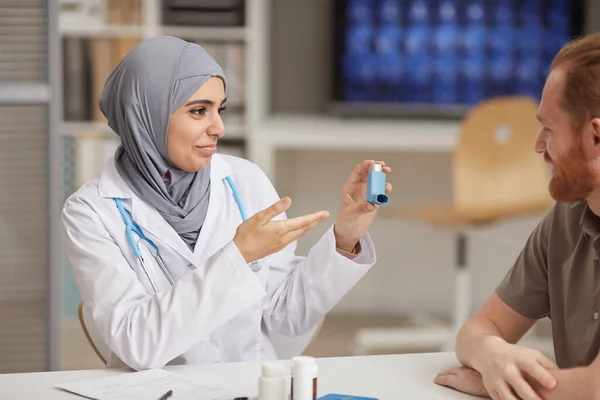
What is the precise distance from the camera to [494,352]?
58.9 inches

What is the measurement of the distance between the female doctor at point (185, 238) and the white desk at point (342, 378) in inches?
4.7

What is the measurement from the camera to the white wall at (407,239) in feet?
16.8

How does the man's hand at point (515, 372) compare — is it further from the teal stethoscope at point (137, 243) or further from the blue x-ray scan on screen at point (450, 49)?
the blue x-ray scan on screen at point (450, 49)

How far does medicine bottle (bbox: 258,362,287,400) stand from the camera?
1341 millimetres

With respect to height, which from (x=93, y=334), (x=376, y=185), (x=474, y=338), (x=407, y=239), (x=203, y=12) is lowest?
(x=407, y=239)

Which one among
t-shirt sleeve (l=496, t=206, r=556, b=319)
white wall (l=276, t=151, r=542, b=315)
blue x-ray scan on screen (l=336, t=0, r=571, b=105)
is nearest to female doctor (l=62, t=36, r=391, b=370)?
t-shirt sleeve (l=496, t=206, r=556, b=319)

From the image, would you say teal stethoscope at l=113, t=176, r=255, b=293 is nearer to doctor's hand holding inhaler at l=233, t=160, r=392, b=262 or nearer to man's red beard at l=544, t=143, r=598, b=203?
doctor's hand holding inhaler at l=233, t=160, r=392, b=262

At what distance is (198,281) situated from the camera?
1699mm

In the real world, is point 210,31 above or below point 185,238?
above

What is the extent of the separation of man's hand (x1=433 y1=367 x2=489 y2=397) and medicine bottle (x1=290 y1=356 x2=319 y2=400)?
31 cm

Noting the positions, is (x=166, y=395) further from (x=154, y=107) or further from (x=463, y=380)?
(x=154, y=107)

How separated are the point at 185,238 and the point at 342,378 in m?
0.55

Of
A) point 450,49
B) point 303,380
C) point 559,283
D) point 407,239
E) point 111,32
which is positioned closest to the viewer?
point 303,380

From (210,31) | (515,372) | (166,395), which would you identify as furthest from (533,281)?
(210,31)
